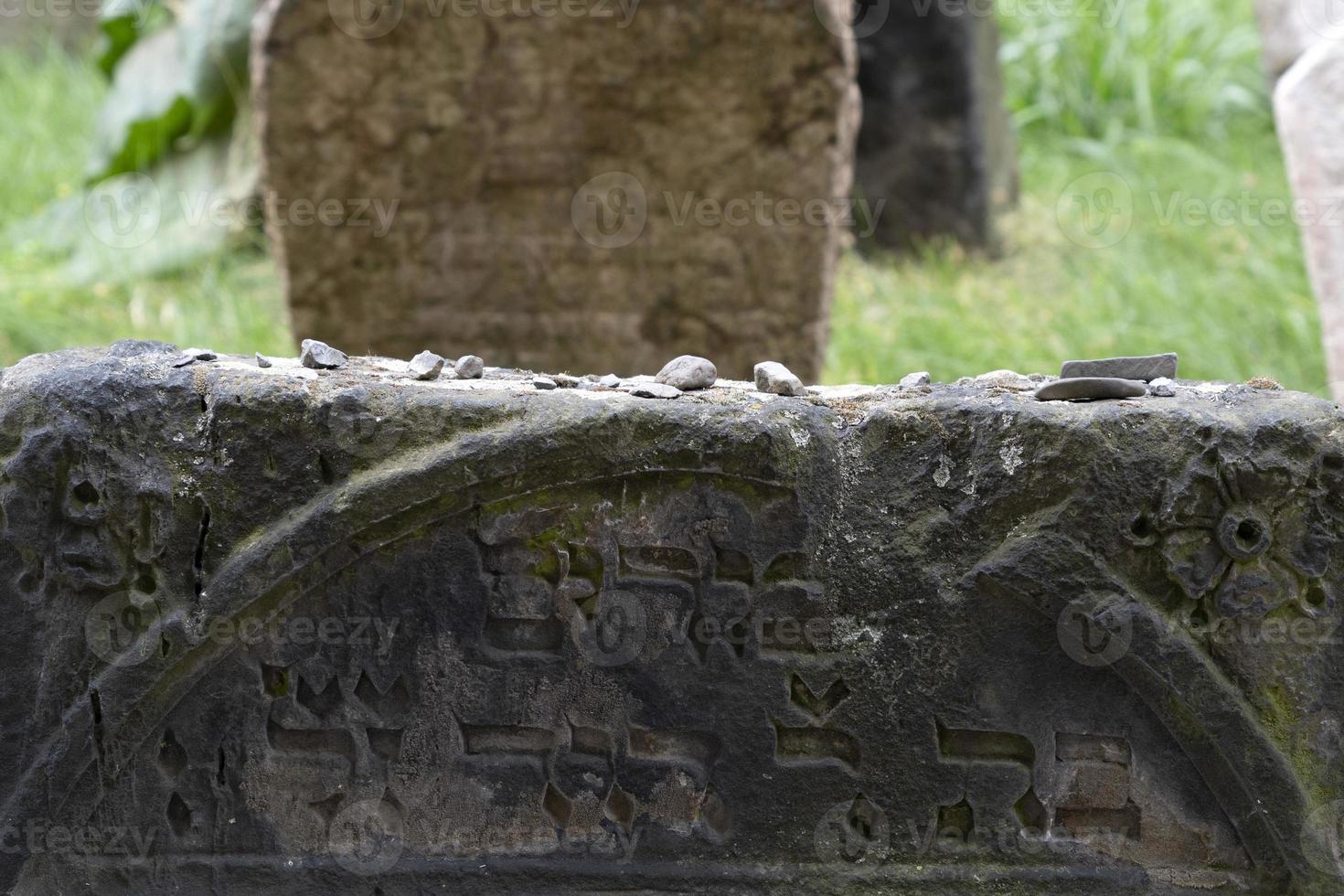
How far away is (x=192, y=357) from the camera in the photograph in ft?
6.45

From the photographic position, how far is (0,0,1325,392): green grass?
4008mm

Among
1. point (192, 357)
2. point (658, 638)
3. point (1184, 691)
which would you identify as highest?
point (192, 357)

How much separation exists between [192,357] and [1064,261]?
3464 millimetres

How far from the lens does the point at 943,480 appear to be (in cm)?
186

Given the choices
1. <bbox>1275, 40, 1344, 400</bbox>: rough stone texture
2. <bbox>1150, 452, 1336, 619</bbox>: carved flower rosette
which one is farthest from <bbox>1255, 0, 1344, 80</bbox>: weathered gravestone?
<bbox>1150, 452, 1336, 619</bbox>: carved flower rosette

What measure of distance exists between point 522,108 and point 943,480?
6.25 ft

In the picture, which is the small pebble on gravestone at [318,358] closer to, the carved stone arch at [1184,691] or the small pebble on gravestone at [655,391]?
the small pebble on gravestone at [655,391]

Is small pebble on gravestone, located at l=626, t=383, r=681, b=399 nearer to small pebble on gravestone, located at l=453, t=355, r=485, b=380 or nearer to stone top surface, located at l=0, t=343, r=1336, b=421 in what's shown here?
stone top surface, located at l=0, t=343, r=1336, b=421

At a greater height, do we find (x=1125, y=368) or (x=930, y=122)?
(x=930, y=122)

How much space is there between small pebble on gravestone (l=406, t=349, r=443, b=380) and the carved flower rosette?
1004mm

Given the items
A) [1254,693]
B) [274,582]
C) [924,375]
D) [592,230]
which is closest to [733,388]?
[924,375]

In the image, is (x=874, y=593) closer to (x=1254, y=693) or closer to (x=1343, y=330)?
(x=1254, y=693)

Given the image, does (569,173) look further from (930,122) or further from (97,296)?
(930,122)

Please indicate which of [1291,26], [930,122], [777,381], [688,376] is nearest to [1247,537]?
[777,381]
